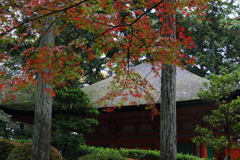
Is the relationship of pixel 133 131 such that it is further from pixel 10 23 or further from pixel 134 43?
pixel 10 23

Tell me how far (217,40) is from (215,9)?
2.32 metres

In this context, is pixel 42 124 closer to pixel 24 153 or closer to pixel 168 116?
pixel 24 153

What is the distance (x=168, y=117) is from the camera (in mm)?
6855

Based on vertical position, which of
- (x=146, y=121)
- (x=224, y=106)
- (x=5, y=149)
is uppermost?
(x=224, y=106)

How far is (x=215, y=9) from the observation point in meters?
21.9

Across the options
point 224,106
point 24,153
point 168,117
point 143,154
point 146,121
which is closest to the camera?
point 168,117

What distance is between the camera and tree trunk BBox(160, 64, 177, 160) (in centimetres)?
671

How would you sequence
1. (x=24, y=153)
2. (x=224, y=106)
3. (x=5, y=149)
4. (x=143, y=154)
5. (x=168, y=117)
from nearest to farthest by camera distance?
(x=168, y=117) → (x=224, y=106) → (x=24, y=153) → (x=5, y=149) → (x=143, y=154)

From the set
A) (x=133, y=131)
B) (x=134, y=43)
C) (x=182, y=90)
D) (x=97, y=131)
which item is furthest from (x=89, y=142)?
(x=134, y=43)

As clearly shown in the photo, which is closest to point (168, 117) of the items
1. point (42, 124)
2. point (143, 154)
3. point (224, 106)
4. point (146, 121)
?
point (224, 106)

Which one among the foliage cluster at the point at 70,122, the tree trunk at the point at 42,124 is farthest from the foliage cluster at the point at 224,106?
the tree trunk at the point at 42,124

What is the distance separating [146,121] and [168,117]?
4.90 metres

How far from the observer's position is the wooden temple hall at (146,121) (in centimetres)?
1059

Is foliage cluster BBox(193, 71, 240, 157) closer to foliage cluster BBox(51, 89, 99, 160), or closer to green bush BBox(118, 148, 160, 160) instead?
green bush BBox(118, 148, 160, 160)
